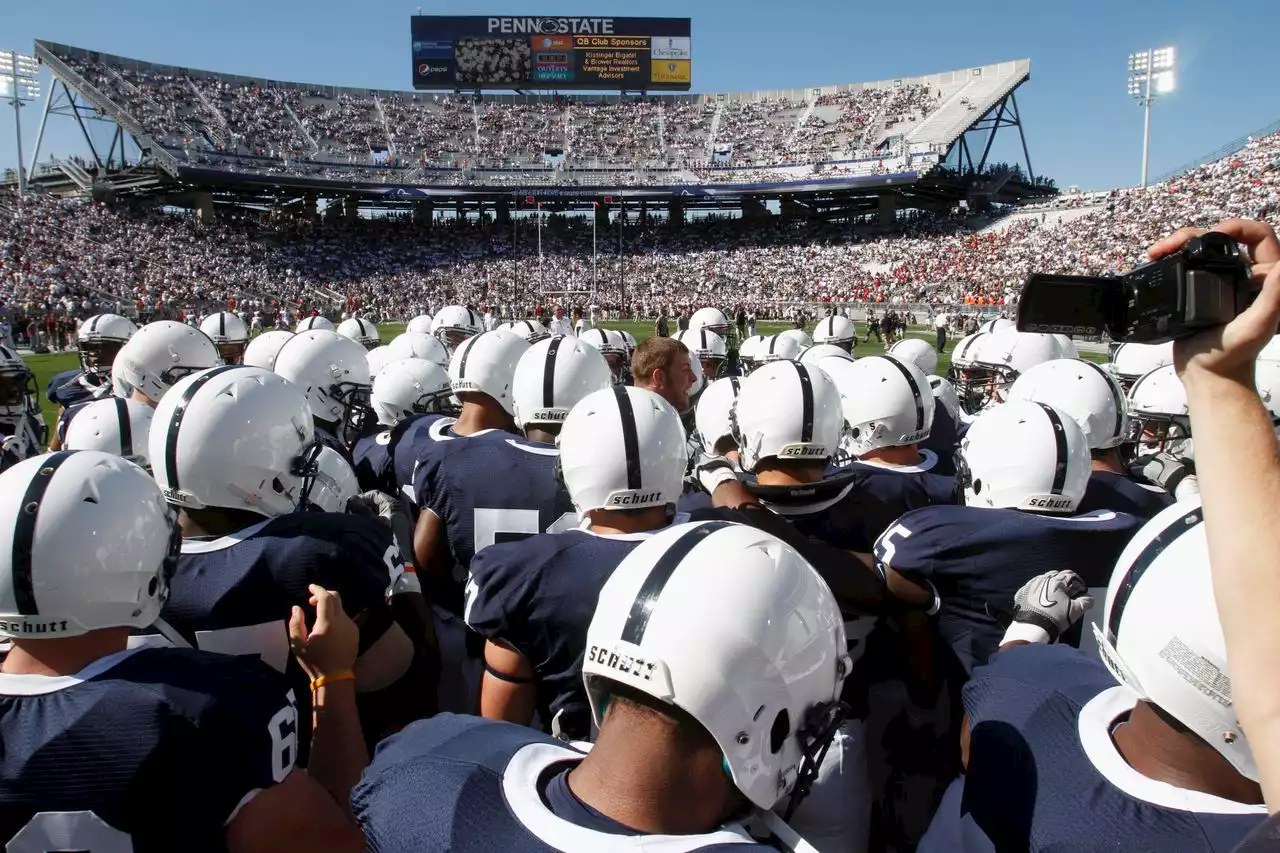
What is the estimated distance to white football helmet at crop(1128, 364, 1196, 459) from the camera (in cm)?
529

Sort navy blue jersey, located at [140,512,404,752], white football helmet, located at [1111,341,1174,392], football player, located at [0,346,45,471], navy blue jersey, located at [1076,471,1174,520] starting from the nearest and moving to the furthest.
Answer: navy blue jersey, located at [140,512,404,752], navy blue jersey, located at [1076,471,1174,520], football player, located at [0,346,45,471], white football helmet, located at [1111,341,1174,392]

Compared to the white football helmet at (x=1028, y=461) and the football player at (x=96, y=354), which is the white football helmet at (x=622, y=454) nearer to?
the white football helmet at (x=1028, y=461)

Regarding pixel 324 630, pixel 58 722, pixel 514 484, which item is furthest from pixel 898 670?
pixel 58 722

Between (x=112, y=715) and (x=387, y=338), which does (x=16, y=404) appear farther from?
(x=387, y=338)

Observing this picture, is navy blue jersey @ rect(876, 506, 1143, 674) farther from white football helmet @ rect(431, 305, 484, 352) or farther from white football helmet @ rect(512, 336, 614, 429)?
white football helmet @ rect(431, 305, 484, 352)

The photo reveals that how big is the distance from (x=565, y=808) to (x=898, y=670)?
6.26 feet

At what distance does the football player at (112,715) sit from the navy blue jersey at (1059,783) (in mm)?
1371

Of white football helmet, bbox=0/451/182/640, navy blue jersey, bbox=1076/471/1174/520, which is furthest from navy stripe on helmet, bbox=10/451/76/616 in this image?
navy blue jersey, bbox=1076/471/1174/520

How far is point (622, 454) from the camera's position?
111 inches

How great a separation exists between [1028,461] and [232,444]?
9.20 ft

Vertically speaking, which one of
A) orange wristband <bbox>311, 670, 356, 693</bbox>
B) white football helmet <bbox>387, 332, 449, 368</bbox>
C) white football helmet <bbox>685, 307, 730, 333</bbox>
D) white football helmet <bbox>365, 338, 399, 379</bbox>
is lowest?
orange wristband <bbox>311, 670, 356, 693</bbox>

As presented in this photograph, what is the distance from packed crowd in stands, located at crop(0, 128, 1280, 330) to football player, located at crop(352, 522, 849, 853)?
3455 cm

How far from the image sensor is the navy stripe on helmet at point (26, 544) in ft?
6.12

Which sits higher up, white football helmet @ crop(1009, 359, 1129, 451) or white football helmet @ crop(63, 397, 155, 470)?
white football helmet @ crop(1009, 359, 1129, 451)
